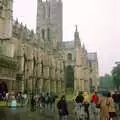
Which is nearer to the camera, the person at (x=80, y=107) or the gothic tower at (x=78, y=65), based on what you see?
the person at (x=80, y=107)

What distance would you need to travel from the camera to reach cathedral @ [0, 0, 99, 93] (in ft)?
150

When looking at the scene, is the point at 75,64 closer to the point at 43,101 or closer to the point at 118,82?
the point at 118,82

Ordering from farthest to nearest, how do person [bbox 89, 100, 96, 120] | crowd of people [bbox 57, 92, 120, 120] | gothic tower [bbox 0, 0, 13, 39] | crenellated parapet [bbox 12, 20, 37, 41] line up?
crenellated parapet [bbox 12, 20, 37, 41], gothic tower [bbox 0, 0, 13, 39], person [bbox 89, 100, 96, 120], crowd of people [bbox 57, 92, 120, 120]

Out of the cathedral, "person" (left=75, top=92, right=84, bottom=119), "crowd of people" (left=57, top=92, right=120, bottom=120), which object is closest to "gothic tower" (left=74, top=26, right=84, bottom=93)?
the cathedral

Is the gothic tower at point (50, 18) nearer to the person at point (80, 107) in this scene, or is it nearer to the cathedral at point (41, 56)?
the cathedral at point (41, 56)

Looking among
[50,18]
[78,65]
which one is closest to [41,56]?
[78,65]

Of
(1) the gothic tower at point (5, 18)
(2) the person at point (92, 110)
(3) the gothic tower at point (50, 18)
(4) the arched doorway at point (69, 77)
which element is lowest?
(2) the person at point (92, 110)

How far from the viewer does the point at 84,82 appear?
100250 millimetres

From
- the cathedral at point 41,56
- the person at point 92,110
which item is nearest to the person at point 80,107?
the person at point 92,110

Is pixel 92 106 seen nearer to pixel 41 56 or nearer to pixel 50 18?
pixel 41 56

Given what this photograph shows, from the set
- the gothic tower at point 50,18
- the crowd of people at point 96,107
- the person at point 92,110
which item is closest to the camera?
the crowd of people at point 96,107

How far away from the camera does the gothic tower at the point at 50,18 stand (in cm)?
9769

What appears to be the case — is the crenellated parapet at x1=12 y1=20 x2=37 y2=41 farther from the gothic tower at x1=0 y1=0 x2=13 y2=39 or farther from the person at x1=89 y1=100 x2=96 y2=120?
the person at x1=89 y1=100 x2=96 y2=120

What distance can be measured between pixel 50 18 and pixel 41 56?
34654mm
